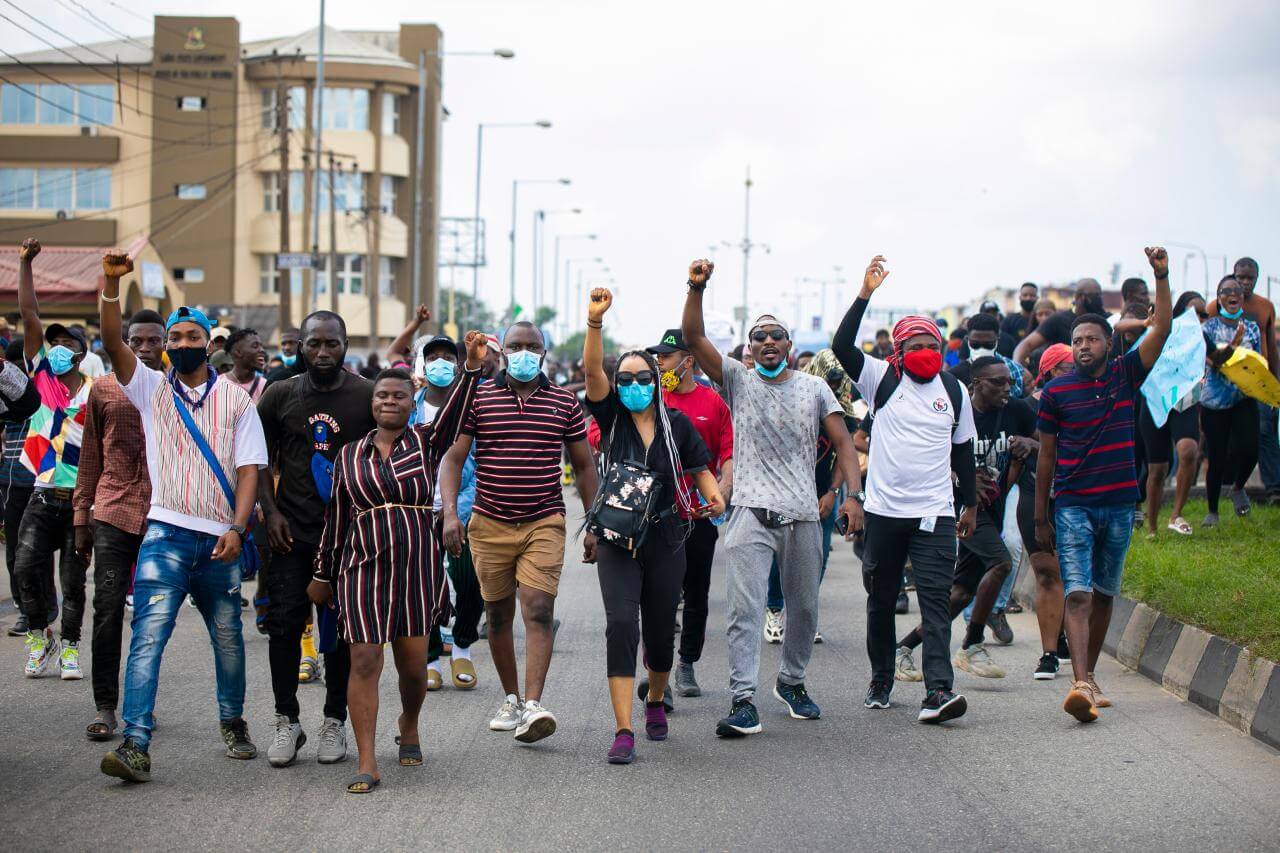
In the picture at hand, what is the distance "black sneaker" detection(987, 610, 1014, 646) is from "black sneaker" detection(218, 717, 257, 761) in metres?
5.68

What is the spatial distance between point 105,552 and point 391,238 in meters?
57.3

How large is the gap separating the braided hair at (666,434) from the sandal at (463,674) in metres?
2.08

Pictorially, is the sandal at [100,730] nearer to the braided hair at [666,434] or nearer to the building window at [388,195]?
the braided hair at [666,434]

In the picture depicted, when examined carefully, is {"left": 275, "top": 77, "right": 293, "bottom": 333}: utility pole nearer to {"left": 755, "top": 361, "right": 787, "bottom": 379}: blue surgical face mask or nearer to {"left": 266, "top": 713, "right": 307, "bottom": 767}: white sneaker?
{"left": 755, "top": 361, "right": 787, "bottom": 379}: blue surgical face mask

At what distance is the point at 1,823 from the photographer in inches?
231

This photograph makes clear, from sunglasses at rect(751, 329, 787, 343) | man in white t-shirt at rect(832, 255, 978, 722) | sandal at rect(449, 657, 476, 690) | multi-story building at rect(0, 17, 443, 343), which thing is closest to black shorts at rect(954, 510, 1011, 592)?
man in white t-shirt at rect(832, 255, 978, 722)

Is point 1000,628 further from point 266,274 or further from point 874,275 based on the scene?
point 266,274

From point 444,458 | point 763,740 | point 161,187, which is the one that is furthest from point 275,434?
point 161,187

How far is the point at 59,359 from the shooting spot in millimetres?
9469

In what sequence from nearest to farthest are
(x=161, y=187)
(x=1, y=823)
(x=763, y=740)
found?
1. (x=1, y=823)
2. (x=763, y=740)
3. (x=161, y=187)

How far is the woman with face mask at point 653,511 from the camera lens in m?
7.30

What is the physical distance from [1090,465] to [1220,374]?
5.06 m

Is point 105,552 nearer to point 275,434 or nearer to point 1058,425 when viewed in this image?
point 275,434

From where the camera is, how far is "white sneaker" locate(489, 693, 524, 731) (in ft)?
25.3
